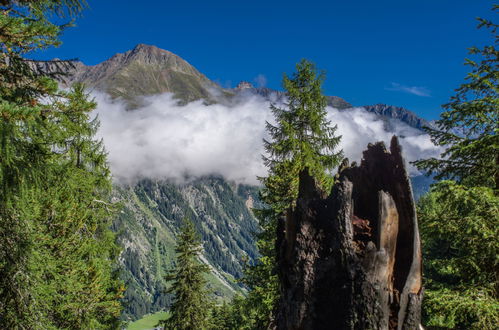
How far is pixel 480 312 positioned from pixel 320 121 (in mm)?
11344

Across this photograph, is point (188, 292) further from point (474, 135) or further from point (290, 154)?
point (474, 135)

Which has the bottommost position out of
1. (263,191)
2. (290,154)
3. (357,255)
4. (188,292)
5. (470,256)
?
(188,292)

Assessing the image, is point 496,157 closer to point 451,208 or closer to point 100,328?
point 451,208

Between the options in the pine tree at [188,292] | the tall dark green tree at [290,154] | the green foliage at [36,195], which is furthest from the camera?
the pine tree at [188,292]

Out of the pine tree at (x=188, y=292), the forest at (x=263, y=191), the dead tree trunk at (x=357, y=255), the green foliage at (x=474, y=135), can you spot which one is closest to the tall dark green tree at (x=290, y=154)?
the forest at (x=263, y=191)

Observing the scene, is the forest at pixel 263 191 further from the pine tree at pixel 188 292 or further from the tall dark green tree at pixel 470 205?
the pine tree at pixel 188 292

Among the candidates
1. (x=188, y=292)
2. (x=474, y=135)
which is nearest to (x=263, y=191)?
(x=474, y=135)

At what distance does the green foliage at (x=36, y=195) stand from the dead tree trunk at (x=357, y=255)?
14.5 ft

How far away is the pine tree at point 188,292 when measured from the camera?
A: 2703cm

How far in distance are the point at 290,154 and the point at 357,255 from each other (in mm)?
12323

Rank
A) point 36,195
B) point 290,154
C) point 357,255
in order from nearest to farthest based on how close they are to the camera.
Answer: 1. point 357,255
2. point 36,195
3. point 290,154

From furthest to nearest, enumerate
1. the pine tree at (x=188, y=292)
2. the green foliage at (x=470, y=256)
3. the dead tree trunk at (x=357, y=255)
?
the pine tree at (x=188, y=292) → the green foliage at (x=470, y=256) → the dead tree trunk at (x=357, y=255)

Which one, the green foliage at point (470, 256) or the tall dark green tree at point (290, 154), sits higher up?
the tall dark green tree at point (290, 154)

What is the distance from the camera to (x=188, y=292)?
27.3 m
